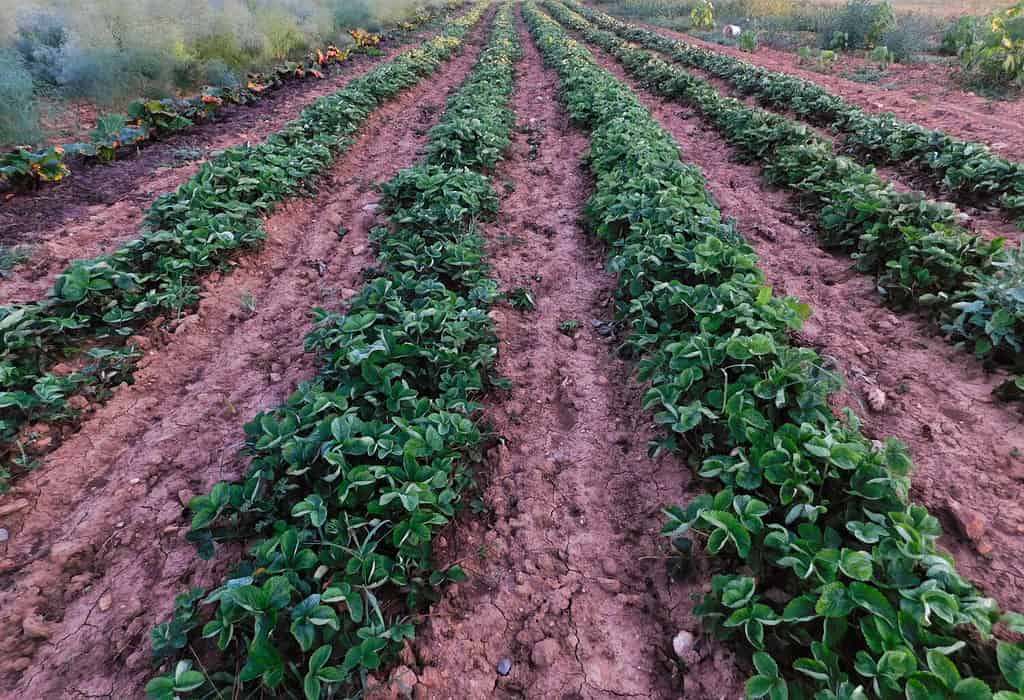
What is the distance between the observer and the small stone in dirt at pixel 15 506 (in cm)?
273

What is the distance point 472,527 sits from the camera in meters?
2.65

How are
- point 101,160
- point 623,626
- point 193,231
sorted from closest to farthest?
point 623,626
point 193,231
point 101,160

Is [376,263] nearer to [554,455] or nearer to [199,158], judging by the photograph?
[554,455]

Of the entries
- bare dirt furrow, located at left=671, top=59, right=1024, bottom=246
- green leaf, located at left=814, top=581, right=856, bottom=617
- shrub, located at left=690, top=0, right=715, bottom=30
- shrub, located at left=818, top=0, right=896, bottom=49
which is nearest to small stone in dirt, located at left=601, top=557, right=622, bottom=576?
green leaf, located at left=814, top=581, right=856, bottom=617

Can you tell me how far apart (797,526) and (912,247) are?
2929 millimetres

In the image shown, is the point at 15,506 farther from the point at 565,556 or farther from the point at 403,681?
the point at 565,556

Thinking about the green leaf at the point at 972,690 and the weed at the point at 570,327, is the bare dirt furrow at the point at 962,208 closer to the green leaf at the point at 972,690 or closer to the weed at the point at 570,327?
the weed at the point at 570,327

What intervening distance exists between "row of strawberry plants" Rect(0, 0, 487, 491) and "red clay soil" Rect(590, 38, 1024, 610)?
15.8ft

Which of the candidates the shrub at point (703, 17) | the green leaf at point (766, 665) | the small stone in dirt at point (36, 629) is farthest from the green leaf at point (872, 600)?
the shrub at point (703, 17)

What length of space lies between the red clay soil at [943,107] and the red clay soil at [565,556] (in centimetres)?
651

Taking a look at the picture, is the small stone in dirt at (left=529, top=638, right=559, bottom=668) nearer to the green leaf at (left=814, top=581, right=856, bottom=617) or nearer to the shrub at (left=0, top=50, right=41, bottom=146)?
the green leaf at (left=814, top=581, right=856, bottom=617)

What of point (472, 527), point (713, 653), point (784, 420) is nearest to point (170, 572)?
point (472, 527)

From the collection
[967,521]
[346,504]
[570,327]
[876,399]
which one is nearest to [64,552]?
[346,504]

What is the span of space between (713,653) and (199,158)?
8.28 m
